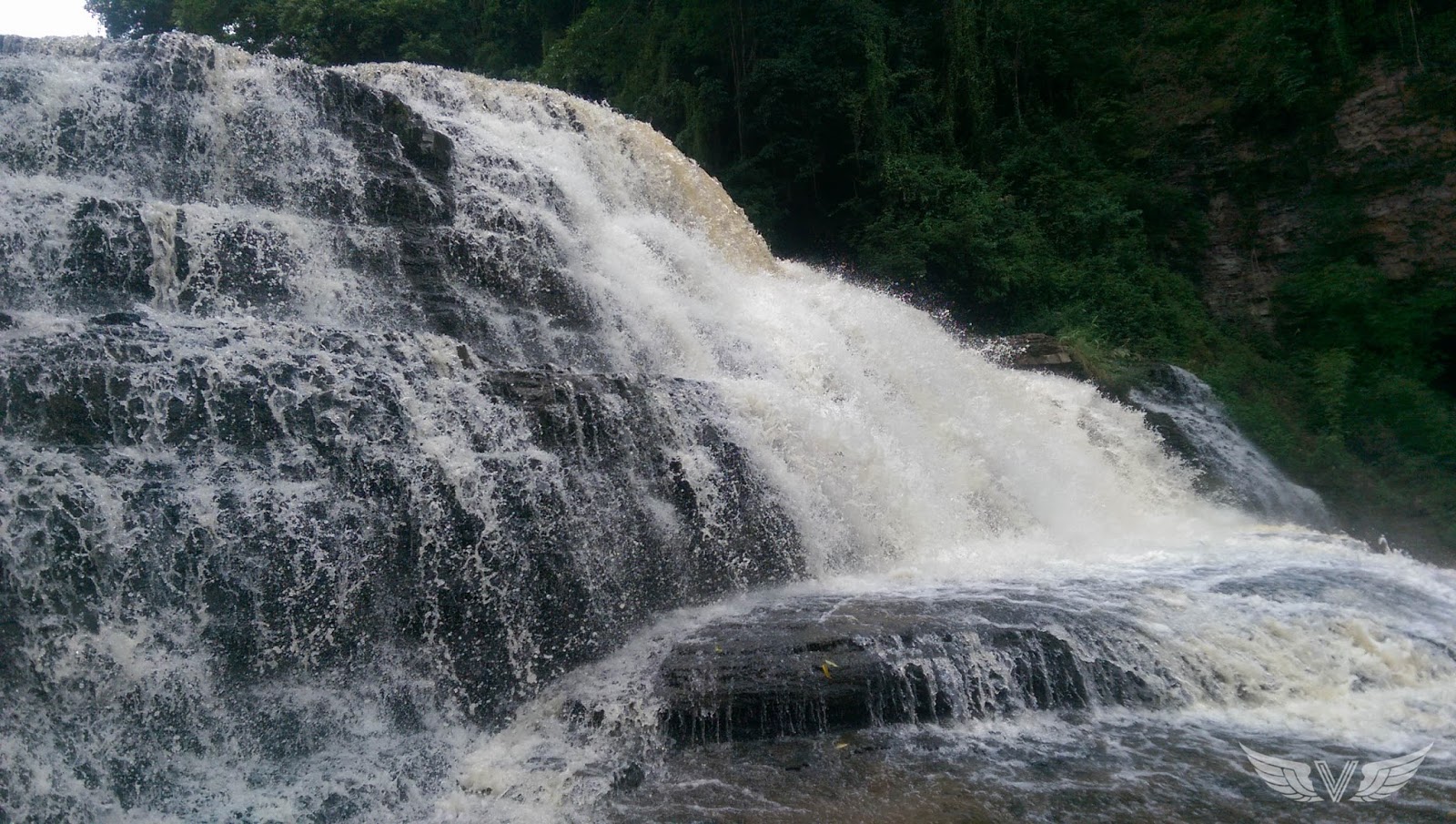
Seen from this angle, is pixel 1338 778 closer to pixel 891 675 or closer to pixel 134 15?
pixel 891 675

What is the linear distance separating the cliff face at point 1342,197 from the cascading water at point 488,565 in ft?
26.3

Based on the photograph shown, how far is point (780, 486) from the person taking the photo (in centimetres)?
701

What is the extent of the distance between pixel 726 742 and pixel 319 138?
6.84 m

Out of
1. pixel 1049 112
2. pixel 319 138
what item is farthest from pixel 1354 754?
pixel 1049 112

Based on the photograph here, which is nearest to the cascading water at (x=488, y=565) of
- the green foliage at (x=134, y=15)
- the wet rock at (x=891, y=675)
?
the wet rock at (x=891, y=675)

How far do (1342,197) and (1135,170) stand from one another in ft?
10.9

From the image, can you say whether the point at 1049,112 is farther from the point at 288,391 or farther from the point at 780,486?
the point at 288,391

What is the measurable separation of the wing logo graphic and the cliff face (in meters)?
11.7

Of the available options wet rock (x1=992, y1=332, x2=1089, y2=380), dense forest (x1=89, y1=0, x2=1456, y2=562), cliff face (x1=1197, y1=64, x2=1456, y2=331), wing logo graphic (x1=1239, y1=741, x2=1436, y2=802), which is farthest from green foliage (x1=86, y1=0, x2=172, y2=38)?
wing logo graphic (x1=1239, y1=741, x2=1436, y2=802)

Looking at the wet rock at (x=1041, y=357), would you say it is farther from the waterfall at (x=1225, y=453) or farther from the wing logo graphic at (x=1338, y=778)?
the wing logo graphic at (x=1338, y=778)

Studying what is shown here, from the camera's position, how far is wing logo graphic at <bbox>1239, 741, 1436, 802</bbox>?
156 inches

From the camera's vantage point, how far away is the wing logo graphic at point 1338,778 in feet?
13.0

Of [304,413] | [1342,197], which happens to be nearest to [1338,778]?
[304,413]

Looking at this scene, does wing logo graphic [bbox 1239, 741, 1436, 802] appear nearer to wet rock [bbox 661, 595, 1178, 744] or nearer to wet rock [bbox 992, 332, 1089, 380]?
wet rock [bbox 661, 595, 1178, 744]
